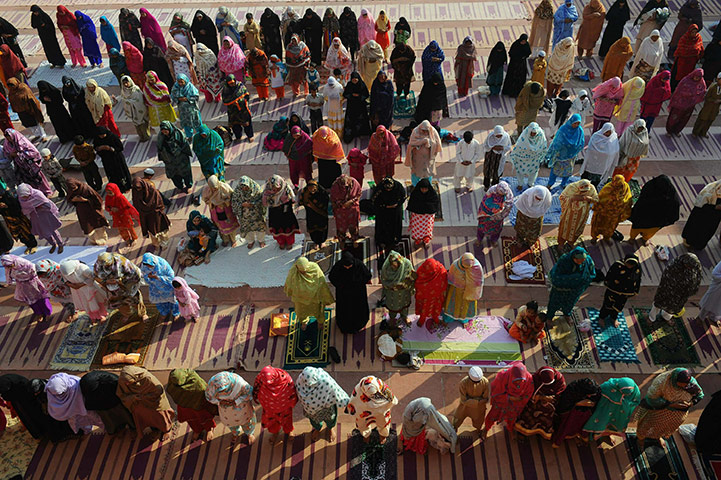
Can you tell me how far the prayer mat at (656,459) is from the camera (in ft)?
24.5

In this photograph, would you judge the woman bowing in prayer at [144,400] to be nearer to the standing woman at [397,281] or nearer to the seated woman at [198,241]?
the seated woman at [198,241]

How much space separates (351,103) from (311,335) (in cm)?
598

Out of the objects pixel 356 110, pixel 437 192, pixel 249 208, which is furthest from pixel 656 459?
pixel 356 110

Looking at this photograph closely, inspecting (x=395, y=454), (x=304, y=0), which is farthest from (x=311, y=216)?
(x=304, y=0)

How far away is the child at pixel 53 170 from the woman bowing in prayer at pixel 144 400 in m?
5.67

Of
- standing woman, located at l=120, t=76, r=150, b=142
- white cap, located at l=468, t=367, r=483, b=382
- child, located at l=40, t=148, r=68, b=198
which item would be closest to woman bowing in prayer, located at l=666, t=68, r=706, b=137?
white cap, located at l=468, t=367, r=483, b=382

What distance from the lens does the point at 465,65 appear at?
1430cm

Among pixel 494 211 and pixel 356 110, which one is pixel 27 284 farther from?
pixel 494 211

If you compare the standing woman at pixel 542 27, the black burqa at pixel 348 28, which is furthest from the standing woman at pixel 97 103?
the standing woman at pixel 542 27

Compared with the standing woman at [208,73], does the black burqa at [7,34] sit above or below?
above

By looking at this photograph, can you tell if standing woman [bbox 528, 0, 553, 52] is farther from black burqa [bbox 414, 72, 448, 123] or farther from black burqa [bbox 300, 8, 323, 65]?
black burqa [bbox 300, 8, 323, 65]

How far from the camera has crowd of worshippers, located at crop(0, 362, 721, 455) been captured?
23.2 feet

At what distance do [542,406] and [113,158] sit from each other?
9.36 metres

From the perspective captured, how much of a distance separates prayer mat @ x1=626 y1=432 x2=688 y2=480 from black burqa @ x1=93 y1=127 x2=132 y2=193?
34.3ft
